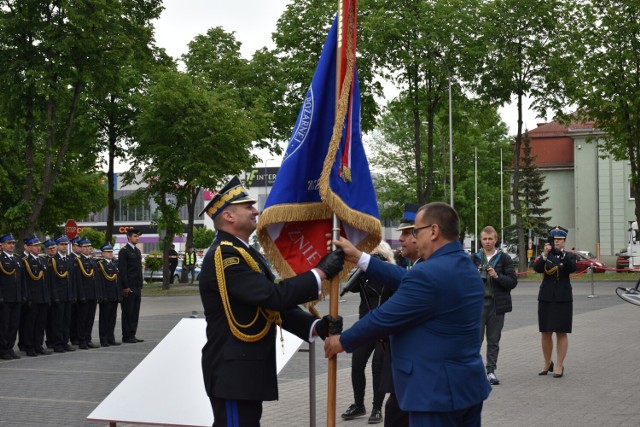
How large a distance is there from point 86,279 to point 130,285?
113 centimetres

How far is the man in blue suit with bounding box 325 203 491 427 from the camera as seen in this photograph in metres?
4.97

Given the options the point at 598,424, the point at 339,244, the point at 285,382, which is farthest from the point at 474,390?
the point at 285,382

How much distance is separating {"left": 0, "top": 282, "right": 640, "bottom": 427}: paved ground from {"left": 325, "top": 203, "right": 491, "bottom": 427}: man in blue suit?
328 cm

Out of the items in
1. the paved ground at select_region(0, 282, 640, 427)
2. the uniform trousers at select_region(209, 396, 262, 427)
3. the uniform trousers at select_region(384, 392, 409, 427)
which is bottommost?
the paved ground at select_region(0, 282, 640, 427)

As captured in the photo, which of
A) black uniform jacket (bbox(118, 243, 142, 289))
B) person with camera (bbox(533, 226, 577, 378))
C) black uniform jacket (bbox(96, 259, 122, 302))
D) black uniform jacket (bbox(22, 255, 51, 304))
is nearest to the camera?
person with camera (bbox(533, 226, 577, 378))

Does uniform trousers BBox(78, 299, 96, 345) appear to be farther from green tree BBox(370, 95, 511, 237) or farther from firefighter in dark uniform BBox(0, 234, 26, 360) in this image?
green tree BBox(370, 95, 511, 237)

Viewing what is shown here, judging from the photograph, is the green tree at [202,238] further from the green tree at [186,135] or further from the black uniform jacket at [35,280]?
the black uniform jacket at [35,280]

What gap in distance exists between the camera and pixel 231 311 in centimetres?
560

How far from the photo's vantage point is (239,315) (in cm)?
561

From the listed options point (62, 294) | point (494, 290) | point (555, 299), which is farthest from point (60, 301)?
point (555, 299)

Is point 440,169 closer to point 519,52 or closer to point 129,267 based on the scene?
point 519,52

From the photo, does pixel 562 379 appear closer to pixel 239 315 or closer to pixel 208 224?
pixel 239 315

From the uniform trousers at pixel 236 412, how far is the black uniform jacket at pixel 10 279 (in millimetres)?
12141

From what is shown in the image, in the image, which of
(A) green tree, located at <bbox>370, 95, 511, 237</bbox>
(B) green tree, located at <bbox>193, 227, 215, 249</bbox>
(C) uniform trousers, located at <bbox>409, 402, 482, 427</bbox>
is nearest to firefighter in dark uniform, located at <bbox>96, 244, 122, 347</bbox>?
(C) uniform trousers, located at <bbox>409, 402, 482, 427</bbox>
